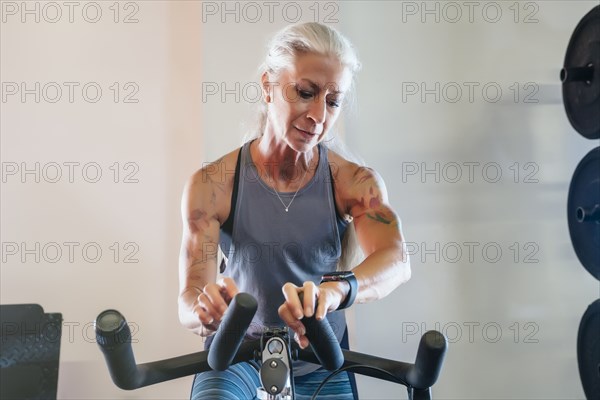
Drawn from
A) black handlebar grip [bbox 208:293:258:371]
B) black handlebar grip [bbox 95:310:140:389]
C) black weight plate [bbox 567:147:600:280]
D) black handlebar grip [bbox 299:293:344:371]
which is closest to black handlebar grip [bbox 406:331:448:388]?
black handlebar grip [bbox 299:293:344:371]

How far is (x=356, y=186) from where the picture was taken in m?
1.57

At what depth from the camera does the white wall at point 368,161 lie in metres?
2.05

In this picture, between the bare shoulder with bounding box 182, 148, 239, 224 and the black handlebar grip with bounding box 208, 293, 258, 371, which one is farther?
the bare shoulder with bounding box 182, 148, 239, 224

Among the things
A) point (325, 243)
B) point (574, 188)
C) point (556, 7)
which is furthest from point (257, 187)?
point (556, 7)

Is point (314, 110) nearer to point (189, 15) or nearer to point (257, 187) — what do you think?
point (257, 187)

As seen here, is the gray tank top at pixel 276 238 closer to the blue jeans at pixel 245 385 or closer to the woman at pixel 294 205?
the woman at pixel 294 205

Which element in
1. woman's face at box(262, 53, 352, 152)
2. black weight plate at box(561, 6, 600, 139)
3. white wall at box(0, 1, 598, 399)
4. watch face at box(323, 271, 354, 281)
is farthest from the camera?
white wall at box(0, 1, 598, 399)

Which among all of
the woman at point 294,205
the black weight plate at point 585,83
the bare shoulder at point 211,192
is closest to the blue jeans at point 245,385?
the woman at point 294,205

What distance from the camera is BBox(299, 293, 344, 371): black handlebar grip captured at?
89cm

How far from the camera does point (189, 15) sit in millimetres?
2088

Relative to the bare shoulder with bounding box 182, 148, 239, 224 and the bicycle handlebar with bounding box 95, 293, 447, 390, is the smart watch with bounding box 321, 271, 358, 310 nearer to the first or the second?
the bicycle handlebar with bounding box 95, 293, 447, 390

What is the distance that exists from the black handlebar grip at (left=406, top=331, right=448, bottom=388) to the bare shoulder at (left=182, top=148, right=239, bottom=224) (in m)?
0.70

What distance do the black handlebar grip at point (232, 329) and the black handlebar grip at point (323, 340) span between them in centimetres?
10

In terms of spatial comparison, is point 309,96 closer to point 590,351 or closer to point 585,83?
point 585,83
